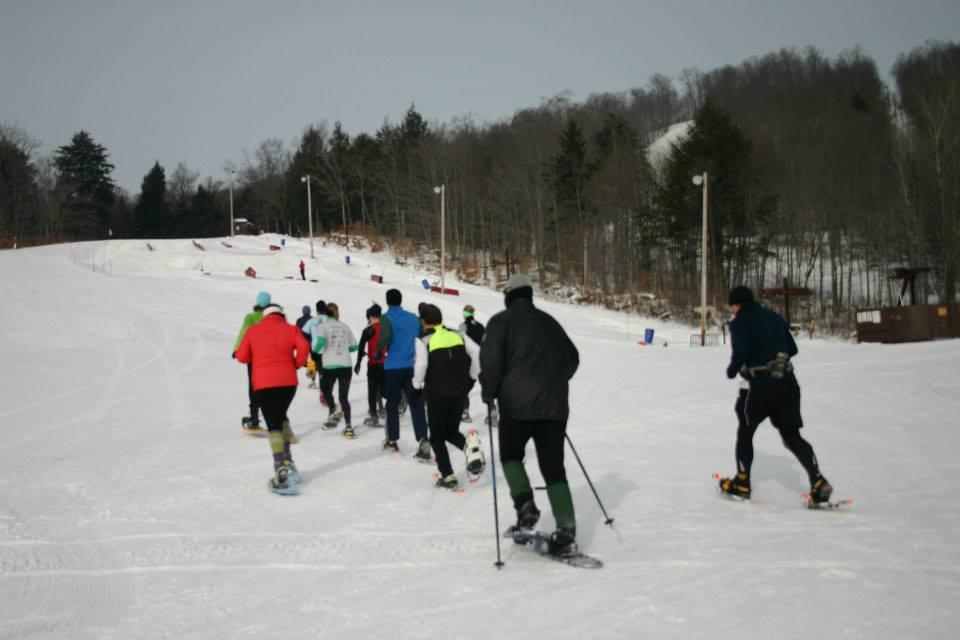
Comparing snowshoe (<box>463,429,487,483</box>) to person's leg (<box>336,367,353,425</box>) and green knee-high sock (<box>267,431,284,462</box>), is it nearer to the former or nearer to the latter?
green knee-high sock (<box>267,431,284,462</box>)

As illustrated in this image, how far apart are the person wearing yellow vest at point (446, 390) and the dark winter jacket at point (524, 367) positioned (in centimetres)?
225

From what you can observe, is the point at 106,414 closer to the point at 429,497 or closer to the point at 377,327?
the point at 377,327

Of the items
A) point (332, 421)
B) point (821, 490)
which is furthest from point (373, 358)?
point (821, 490)

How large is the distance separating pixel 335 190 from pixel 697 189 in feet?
141

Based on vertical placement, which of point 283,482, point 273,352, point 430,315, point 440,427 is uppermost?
point 430,315

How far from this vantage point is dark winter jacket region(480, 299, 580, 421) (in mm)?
5176

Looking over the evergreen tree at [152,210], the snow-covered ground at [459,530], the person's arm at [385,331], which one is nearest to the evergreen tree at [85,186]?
the evergreen tree at [152,210]

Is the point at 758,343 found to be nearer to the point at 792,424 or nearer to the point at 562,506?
the point at 792,424

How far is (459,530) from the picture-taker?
616 centimetres

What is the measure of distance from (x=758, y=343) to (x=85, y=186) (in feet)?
315

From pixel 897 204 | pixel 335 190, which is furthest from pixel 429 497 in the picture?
pixel 335 190

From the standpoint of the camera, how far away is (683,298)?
4775 cm

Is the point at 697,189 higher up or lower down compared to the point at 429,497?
higher up

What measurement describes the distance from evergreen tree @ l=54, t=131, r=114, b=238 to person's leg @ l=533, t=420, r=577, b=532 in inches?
3610
